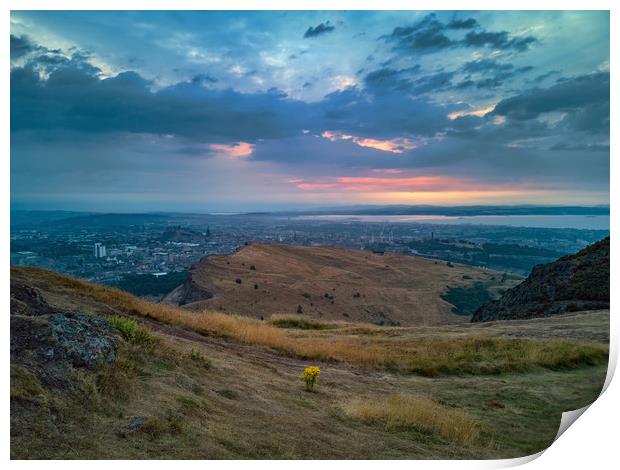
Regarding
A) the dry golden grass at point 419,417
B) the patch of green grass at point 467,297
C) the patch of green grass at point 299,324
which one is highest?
the dry golden grass at point 419,417

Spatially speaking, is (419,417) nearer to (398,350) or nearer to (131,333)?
(131,333)

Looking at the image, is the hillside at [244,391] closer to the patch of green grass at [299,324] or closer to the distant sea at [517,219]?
the distant sea at [517,219]

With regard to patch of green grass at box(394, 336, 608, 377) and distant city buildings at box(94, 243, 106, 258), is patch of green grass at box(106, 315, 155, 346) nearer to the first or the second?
distant city buildings at box(94, 243, 106, 258)

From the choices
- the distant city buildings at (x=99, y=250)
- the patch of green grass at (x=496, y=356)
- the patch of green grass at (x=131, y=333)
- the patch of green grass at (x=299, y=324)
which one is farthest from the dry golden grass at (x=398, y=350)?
the patch of green grass at (x=299, y=324)

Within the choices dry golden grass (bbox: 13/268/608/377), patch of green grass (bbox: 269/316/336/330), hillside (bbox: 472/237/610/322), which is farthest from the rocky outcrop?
hillside (bbox: 472/237/610/322)

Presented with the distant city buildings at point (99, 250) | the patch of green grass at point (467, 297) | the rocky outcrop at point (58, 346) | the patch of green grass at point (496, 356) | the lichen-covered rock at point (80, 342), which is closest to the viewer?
the rocky outcrop at point (58, 346)

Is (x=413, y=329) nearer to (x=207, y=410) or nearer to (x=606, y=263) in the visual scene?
(x=606, y=263)
